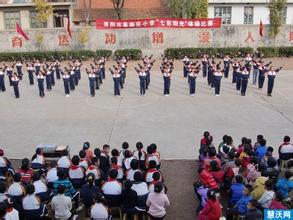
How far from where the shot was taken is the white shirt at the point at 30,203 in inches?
259

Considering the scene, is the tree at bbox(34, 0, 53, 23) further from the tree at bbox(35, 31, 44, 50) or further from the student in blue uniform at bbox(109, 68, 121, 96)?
the student in blue uniform at bbox(109, 68, 121, 96)

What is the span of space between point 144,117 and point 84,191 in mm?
6612

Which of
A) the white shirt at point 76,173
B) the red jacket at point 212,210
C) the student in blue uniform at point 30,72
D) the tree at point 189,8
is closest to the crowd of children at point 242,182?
the red jacket at point 212,210

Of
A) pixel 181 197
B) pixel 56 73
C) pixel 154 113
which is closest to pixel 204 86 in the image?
pixel 154 113

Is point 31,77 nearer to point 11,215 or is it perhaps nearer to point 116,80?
point 116,80

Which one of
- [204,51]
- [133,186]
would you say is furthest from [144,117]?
[204,51]

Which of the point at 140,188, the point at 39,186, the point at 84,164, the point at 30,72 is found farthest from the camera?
the point at 30,72

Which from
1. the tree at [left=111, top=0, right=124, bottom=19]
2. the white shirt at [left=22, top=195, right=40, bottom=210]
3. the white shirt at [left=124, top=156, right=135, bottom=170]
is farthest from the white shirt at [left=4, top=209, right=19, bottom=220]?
the tree at [left=111, top=0, right=124, bottom=19]

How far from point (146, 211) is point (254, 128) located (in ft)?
20.8

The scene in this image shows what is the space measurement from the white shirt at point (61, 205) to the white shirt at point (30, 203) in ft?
0.89

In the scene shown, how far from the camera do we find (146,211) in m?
6.81

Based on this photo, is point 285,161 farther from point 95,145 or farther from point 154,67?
point 154,67

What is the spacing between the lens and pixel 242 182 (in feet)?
23.1

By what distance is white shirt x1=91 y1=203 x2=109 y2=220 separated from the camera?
20.7ft
